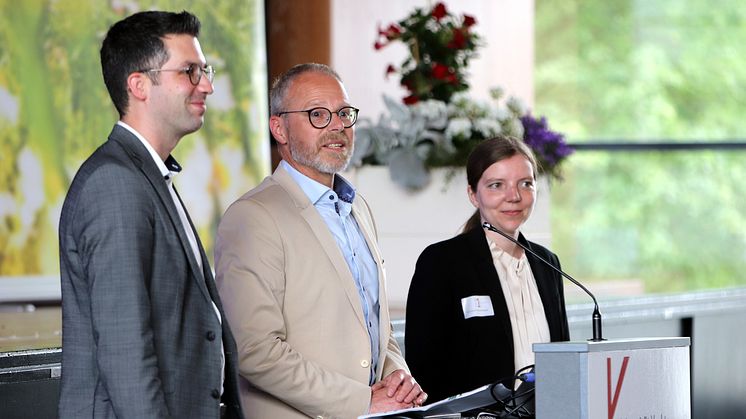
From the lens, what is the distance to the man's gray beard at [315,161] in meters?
2.66

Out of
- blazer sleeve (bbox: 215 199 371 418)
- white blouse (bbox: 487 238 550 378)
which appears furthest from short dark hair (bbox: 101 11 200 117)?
white blouse (bbox: 487 238 550 378)

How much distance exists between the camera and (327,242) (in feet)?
8.61

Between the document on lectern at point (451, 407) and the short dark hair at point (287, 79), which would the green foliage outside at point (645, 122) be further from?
the document on lectern at point (451, 407)

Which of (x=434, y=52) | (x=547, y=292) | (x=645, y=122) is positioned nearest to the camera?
(x=547, y=292)

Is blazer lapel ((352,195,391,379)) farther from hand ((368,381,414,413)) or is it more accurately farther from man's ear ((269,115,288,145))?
man's ear ((269,115,288,145))

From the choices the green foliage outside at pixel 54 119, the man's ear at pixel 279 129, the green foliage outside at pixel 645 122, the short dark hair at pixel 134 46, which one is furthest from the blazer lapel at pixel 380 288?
the green foliage outside at pixel 645 122

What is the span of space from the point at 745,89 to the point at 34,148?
7.66m

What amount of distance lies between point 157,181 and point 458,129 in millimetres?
2727

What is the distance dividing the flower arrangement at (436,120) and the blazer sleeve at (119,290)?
2.72 m

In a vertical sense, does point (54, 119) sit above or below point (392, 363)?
above

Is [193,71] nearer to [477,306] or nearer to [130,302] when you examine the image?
[130,302]

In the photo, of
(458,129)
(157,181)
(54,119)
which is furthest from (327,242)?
(54,119)

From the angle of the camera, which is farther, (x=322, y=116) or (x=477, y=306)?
(x=477, y=306)

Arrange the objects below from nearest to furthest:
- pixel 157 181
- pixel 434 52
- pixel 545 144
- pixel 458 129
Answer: pixel 157 181, pixel 458 129, pixel 545 144, pixel 434 52
